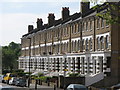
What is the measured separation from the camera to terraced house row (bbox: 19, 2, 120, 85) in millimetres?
54812

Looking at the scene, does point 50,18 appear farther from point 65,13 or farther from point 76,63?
point 76,63

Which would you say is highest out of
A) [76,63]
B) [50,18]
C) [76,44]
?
[50,18]

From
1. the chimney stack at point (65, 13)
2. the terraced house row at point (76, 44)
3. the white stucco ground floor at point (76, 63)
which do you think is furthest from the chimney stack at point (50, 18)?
the chimney stack at point (65, 13)

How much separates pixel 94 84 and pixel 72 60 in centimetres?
1466

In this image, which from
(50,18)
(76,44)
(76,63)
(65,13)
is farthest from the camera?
(50,18)

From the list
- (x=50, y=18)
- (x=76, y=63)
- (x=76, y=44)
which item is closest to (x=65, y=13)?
(x=50, y=18)

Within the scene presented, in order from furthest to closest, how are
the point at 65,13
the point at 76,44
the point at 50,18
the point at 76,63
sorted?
the point at 50,18 → the point at 65,13 → the point at 76,44 → the point at 76,63

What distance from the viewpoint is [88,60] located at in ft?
197

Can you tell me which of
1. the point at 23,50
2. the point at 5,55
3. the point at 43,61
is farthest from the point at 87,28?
the point at 5,55

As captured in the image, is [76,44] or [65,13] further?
[65,13]

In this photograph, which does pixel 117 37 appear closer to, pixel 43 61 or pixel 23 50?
pixel 43 61

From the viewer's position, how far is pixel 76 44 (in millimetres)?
67562

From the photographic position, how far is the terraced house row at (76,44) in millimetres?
54812

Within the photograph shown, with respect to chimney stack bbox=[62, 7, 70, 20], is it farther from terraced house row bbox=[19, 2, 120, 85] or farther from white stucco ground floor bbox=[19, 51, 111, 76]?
white stucco ground floor bbox=[19, 51, 111, 76]
